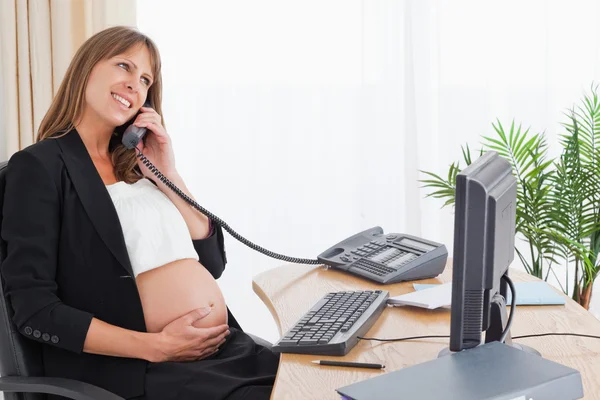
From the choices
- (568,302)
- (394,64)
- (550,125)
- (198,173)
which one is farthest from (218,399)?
(550,125)

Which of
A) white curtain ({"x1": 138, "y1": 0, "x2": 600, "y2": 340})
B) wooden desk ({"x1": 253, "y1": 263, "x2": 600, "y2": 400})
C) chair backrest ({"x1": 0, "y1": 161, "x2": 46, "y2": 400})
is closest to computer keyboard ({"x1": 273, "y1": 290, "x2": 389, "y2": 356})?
wooden desk ({"x1": 253, "y1": 263, "x2": 600, "y2": 400})

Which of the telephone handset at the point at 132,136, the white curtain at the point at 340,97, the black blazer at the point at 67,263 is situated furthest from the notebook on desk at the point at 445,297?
the white curtain at the point at 340,97

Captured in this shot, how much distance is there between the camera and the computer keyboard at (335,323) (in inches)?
54.3

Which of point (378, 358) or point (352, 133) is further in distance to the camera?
point (352, 133)

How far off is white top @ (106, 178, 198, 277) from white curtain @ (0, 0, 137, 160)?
3.49ft

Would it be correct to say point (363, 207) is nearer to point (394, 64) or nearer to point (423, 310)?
point (394, 64)

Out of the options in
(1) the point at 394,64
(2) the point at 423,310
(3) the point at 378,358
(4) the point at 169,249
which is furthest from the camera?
(1) the point at 394,64

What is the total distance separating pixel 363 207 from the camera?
3.25 meters

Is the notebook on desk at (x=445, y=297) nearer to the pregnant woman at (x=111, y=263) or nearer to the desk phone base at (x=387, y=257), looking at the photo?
the desk phone base at (x=387, y=257)

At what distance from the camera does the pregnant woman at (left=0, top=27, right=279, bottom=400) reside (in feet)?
5.15

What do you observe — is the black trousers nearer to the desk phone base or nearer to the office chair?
the office chair

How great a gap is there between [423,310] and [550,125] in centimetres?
185

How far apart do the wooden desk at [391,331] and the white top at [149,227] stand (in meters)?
0.26

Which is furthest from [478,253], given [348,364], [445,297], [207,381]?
[207,381]
